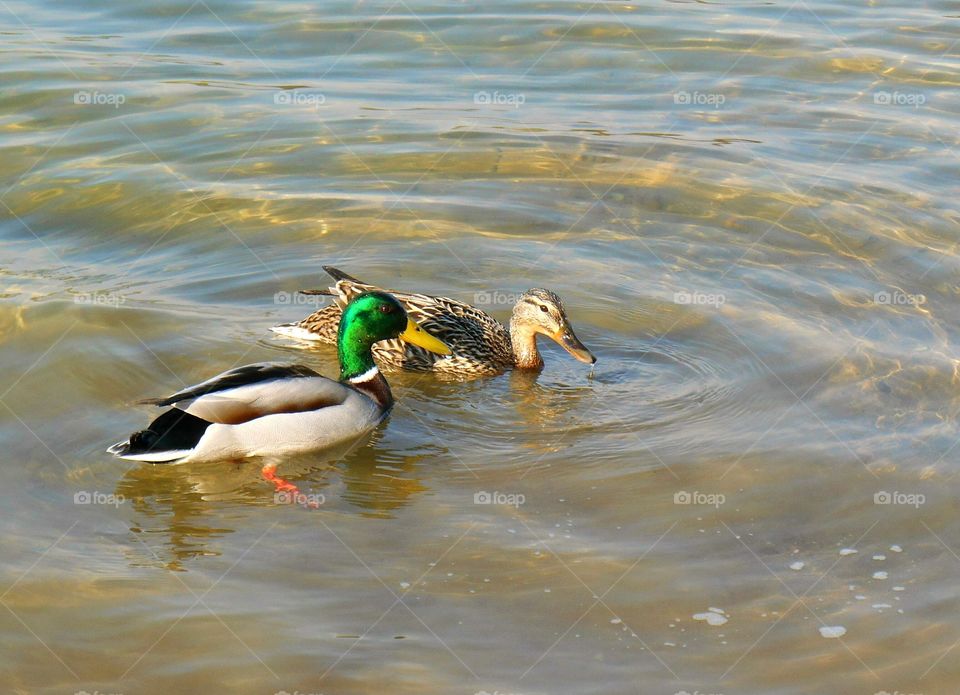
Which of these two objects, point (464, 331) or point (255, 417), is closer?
point (255, 417)

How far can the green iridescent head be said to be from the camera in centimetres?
844

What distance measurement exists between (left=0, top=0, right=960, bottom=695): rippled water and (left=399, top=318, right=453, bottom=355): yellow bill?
0.31 meters

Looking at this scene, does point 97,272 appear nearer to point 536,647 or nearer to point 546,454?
point 546,454

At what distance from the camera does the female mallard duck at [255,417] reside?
23.6 ft

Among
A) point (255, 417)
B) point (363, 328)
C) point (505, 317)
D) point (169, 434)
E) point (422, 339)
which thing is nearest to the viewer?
point (169, 434)

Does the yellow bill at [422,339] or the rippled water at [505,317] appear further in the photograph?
the yellow bill at [422,339]

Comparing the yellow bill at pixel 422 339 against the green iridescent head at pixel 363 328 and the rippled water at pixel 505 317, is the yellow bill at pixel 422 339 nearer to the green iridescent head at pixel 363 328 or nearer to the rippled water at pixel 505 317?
the green iridescent head at pixel 363 328

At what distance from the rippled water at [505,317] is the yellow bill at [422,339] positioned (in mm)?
314

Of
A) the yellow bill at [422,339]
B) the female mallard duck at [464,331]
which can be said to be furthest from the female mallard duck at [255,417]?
the female mallard duck at [464,331]

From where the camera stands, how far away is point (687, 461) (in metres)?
7.44

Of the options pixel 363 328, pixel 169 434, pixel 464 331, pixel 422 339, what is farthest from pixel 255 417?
pixel 464 331

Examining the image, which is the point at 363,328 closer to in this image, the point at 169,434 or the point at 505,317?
the point at 169,434

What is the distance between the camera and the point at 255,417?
7477 mm

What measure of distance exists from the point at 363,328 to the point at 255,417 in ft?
3.98
